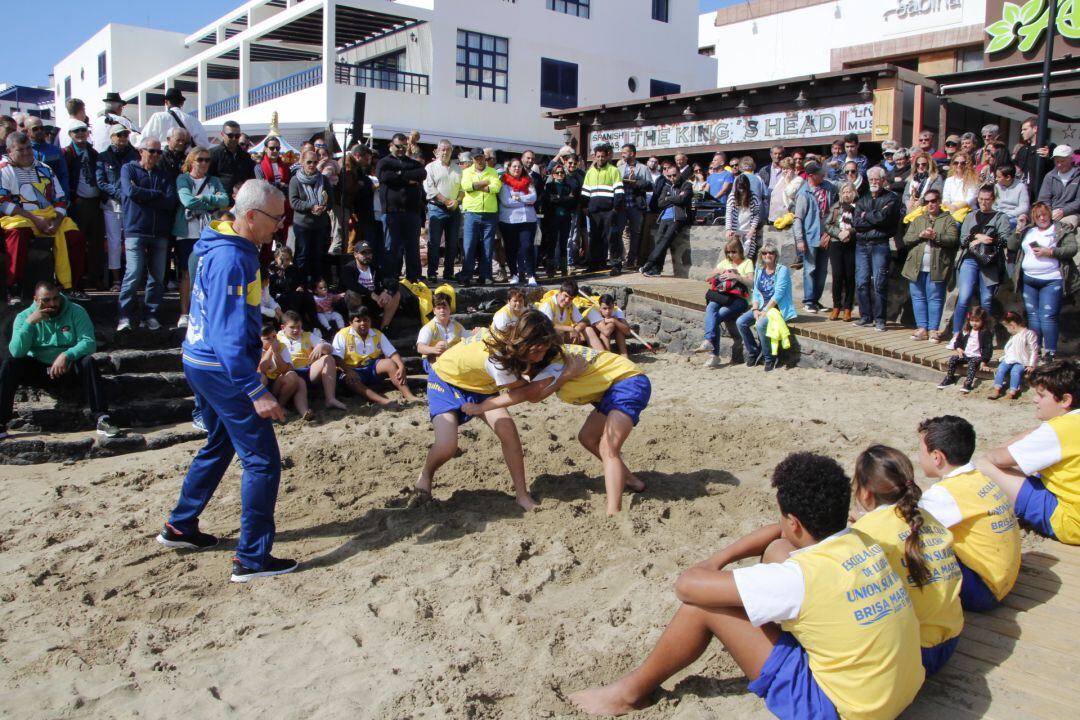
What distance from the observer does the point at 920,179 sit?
33.5ft

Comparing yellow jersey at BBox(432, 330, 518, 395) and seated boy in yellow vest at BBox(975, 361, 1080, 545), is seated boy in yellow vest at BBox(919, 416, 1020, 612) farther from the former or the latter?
yellow jersey at BBox(432, 330, 518, 395)

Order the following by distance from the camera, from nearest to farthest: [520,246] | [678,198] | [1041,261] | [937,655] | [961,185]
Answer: [937,655]
[1041,261]
[961,185]
[520,246]
[678,198]

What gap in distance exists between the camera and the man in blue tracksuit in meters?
4.27

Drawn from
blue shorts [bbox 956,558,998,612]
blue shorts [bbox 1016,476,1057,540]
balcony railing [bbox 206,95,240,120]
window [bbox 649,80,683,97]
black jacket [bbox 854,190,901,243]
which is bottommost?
blue shorts [bbox 956,558,998,612]

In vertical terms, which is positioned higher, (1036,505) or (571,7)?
(571,7)

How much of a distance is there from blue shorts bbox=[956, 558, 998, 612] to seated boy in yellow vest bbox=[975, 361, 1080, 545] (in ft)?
3.24

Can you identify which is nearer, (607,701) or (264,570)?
(607,701)

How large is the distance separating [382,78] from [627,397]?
18.7 meters

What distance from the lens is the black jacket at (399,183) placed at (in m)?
10.2

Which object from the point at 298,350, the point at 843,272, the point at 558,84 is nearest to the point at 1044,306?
the point at 843,272

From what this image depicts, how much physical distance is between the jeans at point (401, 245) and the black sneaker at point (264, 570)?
6130 mm

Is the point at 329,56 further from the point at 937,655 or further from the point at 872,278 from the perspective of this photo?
the point at 937,655

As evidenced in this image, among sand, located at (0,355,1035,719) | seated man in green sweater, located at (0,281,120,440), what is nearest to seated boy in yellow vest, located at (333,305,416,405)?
sand, located at (0,355,1035,719)

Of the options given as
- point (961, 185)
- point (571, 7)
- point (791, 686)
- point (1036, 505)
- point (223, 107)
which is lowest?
point (791, 686)
